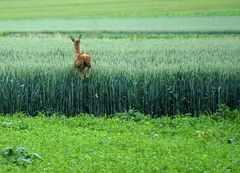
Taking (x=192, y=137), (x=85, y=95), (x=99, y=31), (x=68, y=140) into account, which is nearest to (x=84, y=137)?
(x=68, y=140)

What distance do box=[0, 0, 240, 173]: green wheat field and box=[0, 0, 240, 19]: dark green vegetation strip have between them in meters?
25.2

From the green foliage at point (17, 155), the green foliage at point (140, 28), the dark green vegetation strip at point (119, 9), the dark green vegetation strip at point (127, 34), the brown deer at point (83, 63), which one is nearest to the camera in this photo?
the green foliage at point (17, 155)

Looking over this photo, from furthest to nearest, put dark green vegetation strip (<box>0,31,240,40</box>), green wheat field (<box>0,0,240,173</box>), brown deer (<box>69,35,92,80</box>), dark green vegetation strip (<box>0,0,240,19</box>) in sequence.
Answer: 1. dark green vegetation strip (<box>0,0,240,19</box>)
2. dark green vegetation strip (<box>0,31,240,40</box>)
3. brown deer (<box>69,35,92,80</box>)
4. green wheat field (<box>0,0,240,173</box>)

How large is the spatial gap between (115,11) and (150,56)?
102 feet

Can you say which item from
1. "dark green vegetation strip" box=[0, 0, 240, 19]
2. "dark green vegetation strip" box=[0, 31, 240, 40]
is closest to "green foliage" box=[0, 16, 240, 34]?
"dark green vegetation strip" box=[0, 31, 240, 40]

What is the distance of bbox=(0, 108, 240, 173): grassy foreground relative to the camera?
8555 millimetres

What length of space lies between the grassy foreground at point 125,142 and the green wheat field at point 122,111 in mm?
17

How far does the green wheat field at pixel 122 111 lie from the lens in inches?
349

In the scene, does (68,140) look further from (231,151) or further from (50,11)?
(50,11)

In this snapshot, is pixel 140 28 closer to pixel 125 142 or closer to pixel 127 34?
pixel 127 34

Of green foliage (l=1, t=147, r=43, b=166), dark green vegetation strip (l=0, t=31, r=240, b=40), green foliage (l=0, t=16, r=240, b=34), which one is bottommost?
dark green vegetation strip (l=0, t=31, r=240, b=40)

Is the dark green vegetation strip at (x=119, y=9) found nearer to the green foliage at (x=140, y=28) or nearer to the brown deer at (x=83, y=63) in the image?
the green foliage at (x=140, y=28)

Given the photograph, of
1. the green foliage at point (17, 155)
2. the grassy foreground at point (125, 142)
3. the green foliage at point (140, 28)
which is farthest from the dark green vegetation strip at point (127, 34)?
the green foliage at point (17, 155)

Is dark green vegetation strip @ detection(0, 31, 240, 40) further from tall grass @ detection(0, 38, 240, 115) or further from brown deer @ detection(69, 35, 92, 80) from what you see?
brown deer @ detection(69, 35, 92, 80)
